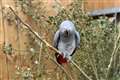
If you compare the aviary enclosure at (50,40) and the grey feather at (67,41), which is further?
the aviary enclosure at (50,40)

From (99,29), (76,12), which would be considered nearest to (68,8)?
(76,12)

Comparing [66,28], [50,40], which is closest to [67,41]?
[66,28]

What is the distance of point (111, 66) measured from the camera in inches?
152

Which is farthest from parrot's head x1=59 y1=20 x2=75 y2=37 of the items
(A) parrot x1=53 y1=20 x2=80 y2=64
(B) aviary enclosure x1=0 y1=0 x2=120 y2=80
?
(B) aviary enclosure x1=0 y1=0 x2=120 y2=80

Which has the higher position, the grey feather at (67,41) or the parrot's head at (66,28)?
the parrot's head at (66,28)

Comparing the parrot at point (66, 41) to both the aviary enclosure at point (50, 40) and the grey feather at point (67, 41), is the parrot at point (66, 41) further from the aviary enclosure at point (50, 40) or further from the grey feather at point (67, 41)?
the aviary enclosure at point (50, 40)

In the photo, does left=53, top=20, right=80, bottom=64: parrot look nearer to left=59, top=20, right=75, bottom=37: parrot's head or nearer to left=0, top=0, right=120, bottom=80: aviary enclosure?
left=59, top=20, right=75, bottom=37: parrot's head

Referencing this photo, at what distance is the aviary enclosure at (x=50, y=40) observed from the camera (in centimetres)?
383

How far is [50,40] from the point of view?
165 inches

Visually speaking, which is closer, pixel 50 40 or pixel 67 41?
pixel 67 41

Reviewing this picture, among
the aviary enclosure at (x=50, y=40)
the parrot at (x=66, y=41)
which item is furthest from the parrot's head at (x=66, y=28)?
the aviary enclosure at (x=50, y=40)

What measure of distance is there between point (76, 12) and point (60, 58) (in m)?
1.11

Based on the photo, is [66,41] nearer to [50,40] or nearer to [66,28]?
[66,28]

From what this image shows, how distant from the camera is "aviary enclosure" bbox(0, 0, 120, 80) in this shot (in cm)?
383
